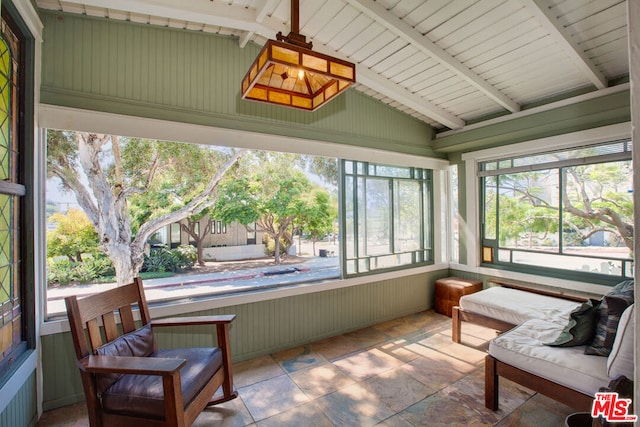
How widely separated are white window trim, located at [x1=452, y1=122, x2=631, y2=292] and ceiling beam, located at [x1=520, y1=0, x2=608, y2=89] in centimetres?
52

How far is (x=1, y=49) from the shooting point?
1752 mm

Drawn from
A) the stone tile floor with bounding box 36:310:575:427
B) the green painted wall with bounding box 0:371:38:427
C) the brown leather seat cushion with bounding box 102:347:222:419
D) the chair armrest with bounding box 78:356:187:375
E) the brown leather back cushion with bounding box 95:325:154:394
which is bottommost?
the stone tile floor with bounding box 36:310:575:427

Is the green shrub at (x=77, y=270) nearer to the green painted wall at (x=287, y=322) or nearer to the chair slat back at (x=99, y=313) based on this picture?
the green painted wall at (x=287, y=322)

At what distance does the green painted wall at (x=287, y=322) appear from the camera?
223 centimetres

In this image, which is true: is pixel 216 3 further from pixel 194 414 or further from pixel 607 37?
pixel 607 37

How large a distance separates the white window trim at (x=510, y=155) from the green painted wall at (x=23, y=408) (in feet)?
15.7

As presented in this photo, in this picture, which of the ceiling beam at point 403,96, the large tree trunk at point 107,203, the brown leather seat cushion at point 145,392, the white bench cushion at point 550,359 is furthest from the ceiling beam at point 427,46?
the large tree trunk at point 107,203

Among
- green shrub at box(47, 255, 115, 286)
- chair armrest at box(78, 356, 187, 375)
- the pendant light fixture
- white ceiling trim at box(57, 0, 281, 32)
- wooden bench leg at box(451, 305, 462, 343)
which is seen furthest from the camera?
green shrub at box(47, 255, 115, 286)

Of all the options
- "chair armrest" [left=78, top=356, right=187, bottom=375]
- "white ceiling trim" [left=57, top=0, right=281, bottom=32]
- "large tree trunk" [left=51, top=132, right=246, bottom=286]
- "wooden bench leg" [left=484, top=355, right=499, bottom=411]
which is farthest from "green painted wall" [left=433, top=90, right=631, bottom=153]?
"large tree trunk" [left=51, top=132, right=246, bottom=286]

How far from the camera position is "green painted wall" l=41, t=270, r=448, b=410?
2.23 metres

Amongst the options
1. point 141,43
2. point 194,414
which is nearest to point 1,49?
point 141,43

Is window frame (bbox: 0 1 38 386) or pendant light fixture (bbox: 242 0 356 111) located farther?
window frame (bbox: 0 1 38 386)

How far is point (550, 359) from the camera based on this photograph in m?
1.90

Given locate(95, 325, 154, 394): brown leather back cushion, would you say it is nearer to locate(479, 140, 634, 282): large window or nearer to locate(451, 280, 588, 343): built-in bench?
locate(451, 280, 588, 343): built-in bench
